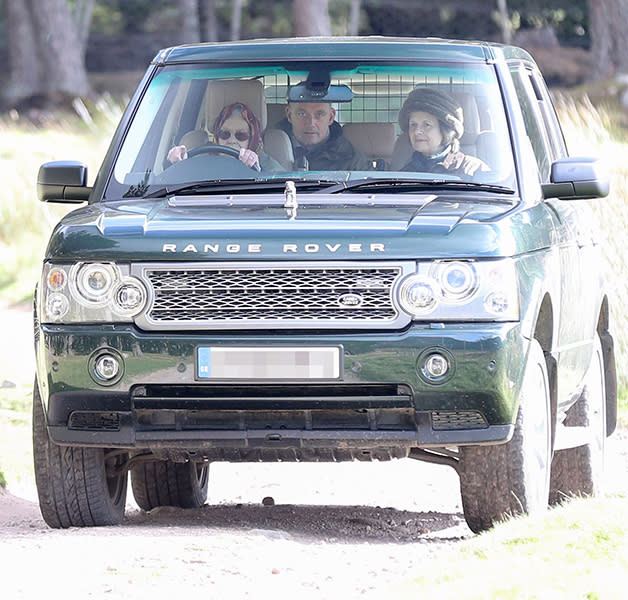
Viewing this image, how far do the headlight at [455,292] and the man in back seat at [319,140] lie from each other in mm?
1185

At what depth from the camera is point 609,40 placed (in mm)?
32750

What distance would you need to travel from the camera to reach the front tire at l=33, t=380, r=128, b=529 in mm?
6363

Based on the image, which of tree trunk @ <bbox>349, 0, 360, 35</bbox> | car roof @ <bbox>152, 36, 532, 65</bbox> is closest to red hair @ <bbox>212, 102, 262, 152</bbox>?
car roof @ <bbox>152, 36, 532, 65</bbox>

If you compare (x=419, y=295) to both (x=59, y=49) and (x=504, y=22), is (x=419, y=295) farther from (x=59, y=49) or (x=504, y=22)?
(x=59, y=49)

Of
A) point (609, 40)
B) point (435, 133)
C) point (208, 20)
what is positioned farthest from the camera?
point (208, 20)

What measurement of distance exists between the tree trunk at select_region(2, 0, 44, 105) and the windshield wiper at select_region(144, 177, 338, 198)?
118 ft

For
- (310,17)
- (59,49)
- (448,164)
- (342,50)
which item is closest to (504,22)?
(310,17)

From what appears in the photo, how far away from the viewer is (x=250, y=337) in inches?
228

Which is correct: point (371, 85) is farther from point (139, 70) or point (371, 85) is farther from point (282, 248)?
point (139, 70)

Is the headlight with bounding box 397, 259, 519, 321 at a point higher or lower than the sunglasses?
lower

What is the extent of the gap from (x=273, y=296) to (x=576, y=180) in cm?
150

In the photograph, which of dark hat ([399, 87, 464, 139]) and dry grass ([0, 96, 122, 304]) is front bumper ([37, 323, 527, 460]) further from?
dry grass ([0, 96, 122, 304])

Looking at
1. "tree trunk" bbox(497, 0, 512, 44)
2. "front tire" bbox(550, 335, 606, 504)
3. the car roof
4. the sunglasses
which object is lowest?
"front tire" bbox(550, 335, 606, 504)

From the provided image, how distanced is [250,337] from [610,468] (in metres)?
4.10
